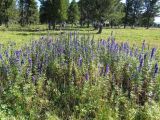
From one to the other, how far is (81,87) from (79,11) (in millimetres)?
75258

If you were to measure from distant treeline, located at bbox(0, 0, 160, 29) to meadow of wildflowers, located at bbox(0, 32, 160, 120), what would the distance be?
30335 mm

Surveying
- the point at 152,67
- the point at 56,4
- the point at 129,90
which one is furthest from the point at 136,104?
the point at 56,4

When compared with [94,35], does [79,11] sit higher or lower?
higher

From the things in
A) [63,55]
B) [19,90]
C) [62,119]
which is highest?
[63,55]

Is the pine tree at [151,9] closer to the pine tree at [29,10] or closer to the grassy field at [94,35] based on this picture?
the pine tree at [29,10]

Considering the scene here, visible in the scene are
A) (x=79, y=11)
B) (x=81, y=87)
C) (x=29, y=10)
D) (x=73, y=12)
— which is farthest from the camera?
(x=79, y=11)

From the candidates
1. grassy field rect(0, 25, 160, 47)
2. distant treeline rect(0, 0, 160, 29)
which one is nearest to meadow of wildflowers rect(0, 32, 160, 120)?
grassy field rect(0, 25, 160, 47)

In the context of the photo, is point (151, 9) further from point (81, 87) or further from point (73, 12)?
point (81, 87)

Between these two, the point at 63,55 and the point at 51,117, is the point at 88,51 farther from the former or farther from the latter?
the point at 51,117

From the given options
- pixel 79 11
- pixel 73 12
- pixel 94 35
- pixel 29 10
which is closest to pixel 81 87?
pixel 94 35

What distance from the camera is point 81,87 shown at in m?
7.20

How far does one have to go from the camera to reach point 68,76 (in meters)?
8.05

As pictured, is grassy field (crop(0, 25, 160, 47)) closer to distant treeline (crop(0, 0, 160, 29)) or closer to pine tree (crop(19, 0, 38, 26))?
distant treeline (crop(0, 0, 160, 29))

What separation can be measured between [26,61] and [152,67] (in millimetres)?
3528
